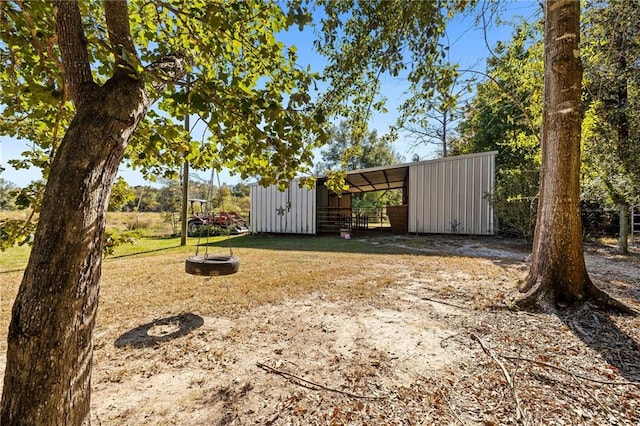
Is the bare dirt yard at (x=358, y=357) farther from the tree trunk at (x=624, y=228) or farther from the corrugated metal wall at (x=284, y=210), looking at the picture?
the corrugated metal wall at (x=284, y=210)

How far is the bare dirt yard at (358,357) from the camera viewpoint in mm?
1792

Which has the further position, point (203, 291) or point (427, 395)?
point (203, 291)

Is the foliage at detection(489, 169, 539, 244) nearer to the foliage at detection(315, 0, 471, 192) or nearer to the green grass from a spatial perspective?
the foliage at detection(315, 0, 471, 192)

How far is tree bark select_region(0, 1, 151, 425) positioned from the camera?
1051 mm

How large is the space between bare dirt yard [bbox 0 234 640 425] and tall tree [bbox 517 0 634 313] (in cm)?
29

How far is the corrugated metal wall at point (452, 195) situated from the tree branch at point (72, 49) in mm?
11796

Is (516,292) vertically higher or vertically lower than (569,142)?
lower

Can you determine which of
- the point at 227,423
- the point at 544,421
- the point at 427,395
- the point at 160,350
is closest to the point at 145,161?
the point at 160,350

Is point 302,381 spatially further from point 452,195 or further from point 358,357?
point 452,195

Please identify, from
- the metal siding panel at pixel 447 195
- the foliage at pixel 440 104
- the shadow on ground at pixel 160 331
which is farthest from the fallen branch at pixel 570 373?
the metal siding panel at pixel 447 195

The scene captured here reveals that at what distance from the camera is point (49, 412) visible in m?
1.11

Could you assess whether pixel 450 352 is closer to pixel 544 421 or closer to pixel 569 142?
pixel 544 421

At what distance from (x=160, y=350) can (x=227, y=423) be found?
4.25ft

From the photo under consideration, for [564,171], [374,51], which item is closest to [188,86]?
[374,51]
